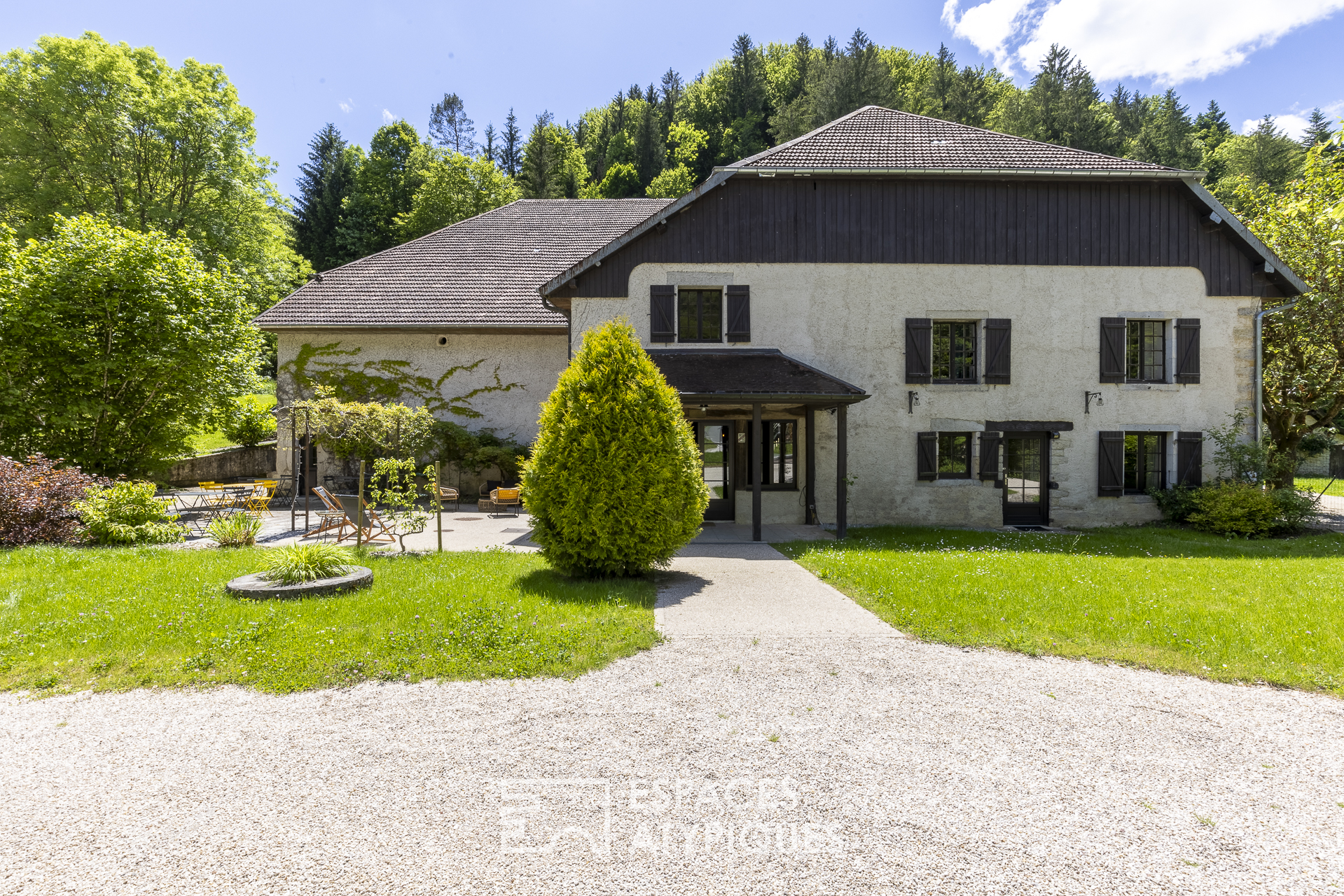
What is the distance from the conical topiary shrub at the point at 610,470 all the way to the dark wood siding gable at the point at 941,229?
20.1 ft

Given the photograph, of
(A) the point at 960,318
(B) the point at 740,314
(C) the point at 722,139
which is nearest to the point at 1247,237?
(A) the point at 960,318

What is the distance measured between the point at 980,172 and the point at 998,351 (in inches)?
149

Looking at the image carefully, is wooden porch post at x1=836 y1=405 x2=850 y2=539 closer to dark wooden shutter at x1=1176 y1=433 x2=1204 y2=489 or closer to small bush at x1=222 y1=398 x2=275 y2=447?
dark wooden shutter at x1=1176 y1=433 x2=1204 y2=489

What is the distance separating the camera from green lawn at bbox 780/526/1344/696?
5312mm

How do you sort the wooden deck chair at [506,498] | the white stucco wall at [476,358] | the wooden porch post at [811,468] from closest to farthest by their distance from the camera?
the wooden porch post at [811,468], the wooden deck chair at [506,498], the white stucco wall at [476,358]

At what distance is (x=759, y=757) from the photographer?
360cm

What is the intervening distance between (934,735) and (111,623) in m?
7.09

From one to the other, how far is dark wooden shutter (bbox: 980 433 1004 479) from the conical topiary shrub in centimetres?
855

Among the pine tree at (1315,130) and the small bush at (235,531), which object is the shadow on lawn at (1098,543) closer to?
the small bush at (235,531)

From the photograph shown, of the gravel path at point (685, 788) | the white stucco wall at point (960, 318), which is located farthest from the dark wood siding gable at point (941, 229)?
the gravel path at point (685, 788)

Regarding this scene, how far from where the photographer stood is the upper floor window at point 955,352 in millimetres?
13594

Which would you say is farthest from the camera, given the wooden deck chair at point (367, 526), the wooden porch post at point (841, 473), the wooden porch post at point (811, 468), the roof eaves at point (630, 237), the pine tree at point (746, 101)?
the pine tree at point (746, 101)

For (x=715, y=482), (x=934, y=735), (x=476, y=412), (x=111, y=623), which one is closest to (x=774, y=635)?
(x=934, y=735)

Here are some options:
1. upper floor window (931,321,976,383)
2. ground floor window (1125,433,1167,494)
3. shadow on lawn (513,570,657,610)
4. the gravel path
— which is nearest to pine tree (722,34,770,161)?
upper floor window (931,321,976,383)
